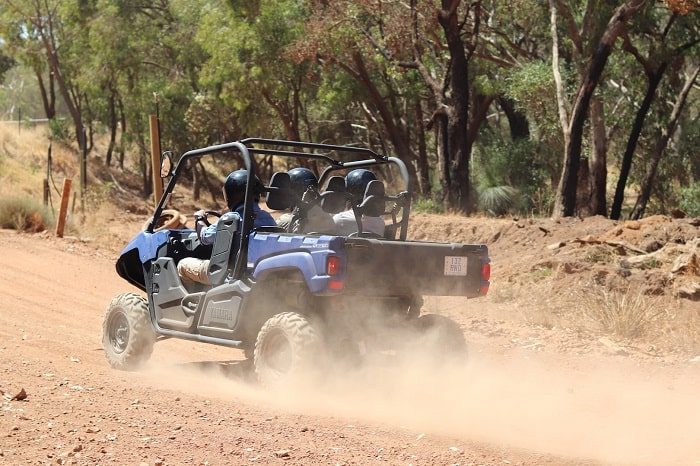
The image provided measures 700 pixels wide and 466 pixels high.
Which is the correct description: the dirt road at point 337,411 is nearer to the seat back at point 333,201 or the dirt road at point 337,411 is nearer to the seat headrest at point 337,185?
the seat back at point 333,201

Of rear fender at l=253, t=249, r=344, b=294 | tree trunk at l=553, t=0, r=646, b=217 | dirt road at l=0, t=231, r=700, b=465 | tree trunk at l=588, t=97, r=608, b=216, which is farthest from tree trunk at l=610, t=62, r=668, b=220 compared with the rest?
rear fender at l=253, t=249, r=344, b=294

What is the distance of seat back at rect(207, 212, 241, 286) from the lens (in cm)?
831

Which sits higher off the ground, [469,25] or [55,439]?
[469,25]

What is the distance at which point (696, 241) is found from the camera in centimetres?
1596

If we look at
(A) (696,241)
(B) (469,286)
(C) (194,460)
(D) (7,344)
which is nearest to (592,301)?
(A) (696,241)

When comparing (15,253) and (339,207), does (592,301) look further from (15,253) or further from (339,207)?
(15,253)

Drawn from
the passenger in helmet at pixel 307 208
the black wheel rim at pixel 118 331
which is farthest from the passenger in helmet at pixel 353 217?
the black wheel rim at pixel 118 331

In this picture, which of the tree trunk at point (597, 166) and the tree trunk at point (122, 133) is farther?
the tree trunk at point (122, 133)

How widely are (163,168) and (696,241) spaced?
32.7 feet

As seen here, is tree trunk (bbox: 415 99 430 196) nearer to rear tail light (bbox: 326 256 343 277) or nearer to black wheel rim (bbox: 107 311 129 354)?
black wheel rim (bbox: 107 311 129 354)

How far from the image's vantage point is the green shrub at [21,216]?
21.2 m

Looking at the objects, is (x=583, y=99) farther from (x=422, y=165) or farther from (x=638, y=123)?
(x=422, y=165)

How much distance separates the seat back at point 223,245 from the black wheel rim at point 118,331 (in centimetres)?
130

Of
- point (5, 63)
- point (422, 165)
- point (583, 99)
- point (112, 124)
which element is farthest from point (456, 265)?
point (5, 63)
